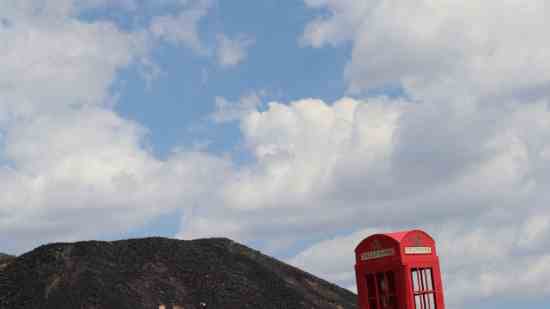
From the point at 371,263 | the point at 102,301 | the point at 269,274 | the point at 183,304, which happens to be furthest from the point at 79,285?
the point at 371,263

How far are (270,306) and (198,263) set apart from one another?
8.66 m

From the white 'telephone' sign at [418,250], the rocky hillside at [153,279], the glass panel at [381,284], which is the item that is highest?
the rocky hillside at [153,279]

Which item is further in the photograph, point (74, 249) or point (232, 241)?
point (232, 241)

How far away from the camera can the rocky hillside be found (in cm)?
5994

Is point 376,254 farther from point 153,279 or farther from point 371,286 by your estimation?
point 153,279

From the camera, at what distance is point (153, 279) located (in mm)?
64062

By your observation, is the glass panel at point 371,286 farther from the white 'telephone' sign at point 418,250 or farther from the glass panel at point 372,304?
the white 'telephone' sign at point 418,250

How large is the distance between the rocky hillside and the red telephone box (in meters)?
31.3

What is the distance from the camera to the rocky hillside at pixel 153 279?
59.9 meters

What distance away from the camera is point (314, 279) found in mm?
76250

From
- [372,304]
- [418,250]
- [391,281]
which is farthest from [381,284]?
[418,250]

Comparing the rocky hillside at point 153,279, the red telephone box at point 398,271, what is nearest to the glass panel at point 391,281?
the red telephone box at point 398,271

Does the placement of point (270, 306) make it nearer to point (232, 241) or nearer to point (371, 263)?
point (232, 241)

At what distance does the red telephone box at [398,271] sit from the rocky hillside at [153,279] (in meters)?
31.3
